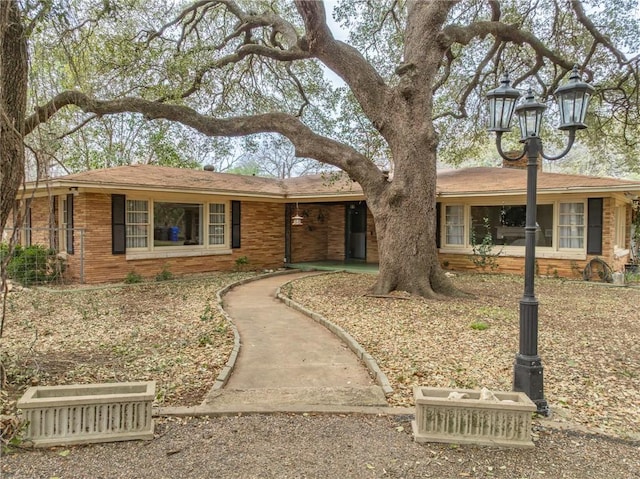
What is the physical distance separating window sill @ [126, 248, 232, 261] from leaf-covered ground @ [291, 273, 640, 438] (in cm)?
439

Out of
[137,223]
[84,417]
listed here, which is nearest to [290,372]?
[84,417]

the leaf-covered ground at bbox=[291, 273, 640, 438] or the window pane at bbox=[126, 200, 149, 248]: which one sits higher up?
the window pane at bbox=[126, 200, 149, 248]

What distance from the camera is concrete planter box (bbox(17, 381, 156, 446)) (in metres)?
2.90

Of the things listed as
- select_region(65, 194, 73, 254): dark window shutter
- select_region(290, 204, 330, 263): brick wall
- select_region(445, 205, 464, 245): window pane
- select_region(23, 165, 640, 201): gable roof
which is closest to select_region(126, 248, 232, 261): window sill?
select_region(65, 194, 73, 254): dark window shutter

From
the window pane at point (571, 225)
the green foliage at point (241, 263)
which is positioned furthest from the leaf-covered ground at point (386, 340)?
the green foliage at point (241, 263)

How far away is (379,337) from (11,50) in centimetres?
500

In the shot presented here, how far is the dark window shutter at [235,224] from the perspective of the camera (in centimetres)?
1345

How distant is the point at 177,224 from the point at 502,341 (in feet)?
31.5

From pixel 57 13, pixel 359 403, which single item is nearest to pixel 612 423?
pixel 359 403

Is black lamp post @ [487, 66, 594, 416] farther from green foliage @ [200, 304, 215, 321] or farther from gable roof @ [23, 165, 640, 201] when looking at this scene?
gable roof @ [23, 165, 640, 201]

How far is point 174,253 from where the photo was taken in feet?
39.5

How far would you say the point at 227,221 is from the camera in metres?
13.4

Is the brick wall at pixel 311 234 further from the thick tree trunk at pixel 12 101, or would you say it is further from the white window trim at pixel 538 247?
the thick tree trunk at pixel 12 101

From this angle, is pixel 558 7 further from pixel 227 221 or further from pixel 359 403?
pixel 359 403
